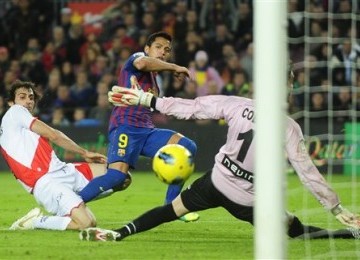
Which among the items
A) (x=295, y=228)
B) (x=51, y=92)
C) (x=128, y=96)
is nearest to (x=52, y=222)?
(x=128, y=96)

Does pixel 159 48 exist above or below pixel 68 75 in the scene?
above

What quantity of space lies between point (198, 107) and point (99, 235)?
1.39 m

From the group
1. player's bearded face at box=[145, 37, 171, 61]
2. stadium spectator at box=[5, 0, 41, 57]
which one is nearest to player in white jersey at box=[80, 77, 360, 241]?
player's bearded face at box=[145, 37, 171, 61]

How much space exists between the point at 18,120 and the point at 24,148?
261mm

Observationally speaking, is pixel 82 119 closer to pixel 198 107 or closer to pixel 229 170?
pixel 229 170

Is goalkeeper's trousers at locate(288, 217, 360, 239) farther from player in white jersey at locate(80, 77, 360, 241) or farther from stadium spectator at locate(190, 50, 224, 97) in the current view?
stadium spectator at locate(190, 50, 224, 97)

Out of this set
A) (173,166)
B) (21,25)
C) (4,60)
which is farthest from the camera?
(21,25)

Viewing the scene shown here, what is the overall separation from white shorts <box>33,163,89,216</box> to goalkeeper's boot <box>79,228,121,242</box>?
774 millimetres

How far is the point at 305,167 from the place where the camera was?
8.25 meters

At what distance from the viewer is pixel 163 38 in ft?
34.8

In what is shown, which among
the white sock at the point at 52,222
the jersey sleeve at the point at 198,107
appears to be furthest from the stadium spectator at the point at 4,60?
the jersey sleeve at the point at 198,107

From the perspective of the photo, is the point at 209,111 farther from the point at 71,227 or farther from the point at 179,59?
the point at 179,59

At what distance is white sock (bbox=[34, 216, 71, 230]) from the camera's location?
9.65 m

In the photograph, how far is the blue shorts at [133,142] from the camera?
10320 mm
